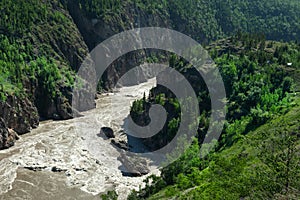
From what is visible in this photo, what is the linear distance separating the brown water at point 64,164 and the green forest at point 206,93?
22.9ft

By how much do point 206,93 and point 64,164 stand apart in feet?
101

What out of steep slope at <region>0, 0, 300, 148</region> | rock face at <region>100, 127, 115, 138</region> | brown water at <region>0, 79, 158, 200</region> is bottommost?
brown water at <region>0, 79, 158, 200</region>

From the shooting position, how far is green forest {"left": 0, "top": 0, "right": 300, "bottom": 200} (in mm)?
23625

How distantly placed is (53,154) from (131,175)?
1588cm

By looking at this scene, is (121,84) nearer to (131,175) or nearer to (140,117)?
(140,117)

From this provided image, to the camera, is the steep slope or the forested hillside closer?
the forested hillside

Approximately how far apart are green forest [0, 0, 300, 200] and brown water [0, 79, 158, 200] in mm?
6974

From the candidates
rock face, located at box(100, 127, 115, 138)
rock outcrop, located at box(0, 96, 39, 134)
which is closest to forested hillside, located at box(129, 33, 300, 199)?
rock face, located at box(100, 127, 115, 138)

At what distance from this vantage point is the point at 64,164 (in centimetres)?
6731

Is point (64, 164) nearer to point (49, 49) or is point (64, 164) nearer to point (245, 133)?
point (245, 133)

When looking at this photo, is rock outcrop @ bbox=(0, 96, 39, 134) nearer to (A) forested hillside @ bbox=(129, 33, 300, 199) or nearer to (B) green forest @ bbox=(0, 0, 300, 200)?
(B) green forest @ bbox=(0, 0, 300, 200)

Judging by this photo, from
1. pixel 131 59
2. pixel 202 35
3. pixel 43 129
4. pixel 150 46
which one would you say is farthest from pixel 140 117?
pixel 202 35

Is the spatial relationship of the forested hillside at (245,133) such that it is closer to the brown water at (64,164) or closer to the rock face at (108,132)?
the rock face at (108,132)

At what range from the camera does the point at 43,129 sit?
86188mm
